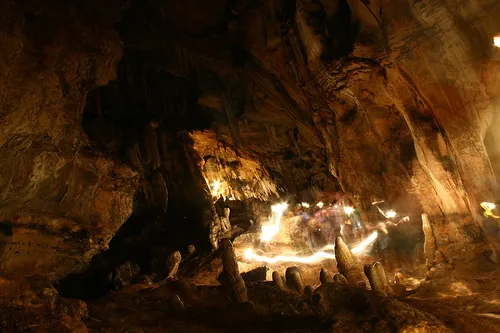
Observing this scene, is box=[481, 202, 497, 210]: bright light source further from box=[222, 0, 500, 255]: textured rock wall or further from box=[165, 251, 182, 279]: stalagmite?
box=[165, 251, 182, 279]: stalagmite

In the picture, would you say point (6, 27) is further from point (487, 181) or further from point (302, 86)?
point (487, 181)

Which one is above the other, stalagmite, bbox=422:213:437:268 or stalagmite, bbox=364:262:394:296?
stalagmite, bbox=422:213:437:268

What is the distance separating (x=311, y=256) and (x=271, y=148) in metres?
5.74

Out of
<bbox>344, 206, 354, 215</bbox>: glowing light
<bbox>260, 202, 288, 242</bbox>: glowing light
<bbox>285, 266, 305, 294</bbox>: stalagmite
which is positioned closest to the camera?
<bbox>285, 266, 305, 294</bbox>: stalagmite

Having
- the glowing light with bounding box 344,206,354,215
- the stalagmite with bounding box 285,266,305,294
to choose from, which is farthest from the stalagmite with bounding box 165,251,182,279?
the glowing light with bounding box 344,206,354,215

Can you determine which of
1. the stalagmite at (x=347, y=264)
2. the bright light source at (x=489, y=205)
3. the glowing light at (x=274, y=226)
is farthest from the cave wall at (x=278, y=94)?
the glowing light at (x=274, y=226)

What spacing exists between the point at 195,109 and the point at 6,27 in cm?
1132

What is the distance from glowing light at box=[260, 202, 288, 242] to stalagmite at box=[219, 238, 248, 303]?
30.4ft

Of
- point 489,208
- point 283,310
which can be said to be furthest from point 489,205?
point 283,310

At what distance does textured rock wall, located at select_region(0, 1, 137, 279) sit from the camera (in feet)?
21.2

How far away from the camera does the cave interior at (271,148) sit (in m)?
6.32

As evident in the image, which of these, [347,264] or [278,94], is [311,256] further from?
[278,94]

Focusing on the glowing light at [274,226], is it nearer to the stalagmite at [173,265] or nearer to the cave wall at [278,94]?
the stalagmite at [173,265]

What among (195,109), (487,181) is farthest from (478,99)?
(195,109)
